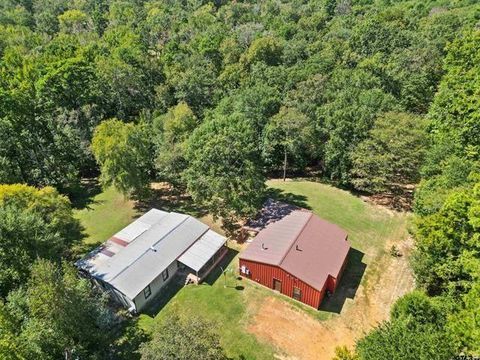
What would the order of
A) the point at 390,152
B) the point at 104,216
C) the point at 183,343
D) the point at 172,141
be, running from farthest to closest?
the point at 172,141, the point at 104,216, the point at 390,152, the point at 183,343

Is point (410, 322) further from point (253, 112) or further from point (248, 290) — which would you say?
point (253, 112)

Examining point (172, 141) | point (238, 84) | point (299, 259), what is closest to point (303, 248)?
point (299, 259)

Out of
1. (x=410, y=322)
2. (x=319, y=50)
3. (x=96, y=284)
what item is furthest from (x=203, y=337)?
(x=319, y=50)

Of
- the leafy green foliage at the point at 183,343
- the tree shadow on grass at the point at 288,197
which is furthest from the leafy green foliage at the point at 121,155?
the leafy green foliage at the point at 183,343

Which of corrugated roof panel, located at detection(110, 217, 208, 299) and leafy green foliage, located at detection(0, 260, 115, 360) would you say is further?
corrugated roof panel, located at detection(110, 217, 208, 299)

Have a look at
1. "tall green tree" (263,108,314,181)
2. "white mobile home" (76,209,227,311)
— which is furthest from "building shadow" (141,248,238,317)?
"tall green tree" (263,108,314,181)

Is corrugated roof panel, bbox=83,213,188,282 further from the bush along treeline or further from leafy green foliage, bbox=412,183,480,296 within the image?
leafy green foliage, bbox=412,183,480,296

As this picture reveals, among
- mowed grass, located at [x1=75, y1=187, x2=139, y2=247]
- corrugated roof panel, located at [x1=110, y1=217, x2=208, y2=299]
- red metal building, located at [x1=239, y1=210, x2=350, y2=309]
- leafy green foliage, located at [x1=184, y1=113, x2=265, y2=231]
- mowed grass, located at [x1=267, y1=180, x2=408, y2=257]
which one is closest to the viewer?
red metal building, located at [x1=239, y1=210, x2=350, y2=309]

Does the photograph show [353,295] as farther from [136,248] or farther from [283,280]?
[136,248]
